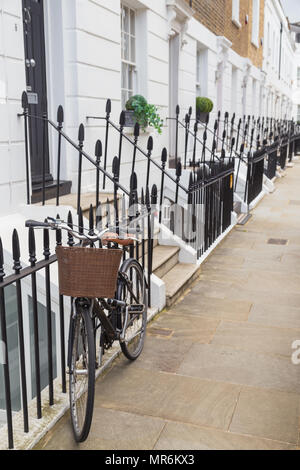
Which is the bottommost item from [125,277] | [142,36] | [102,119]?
[125,277]

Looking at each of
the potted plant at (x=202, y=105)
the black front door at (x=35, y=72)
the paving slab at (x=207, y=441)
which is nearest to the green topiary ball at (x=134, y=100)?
the black front door at (x=35, y=72)

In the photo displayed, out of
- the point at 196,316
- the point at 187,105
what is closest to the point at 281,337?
the point at 196,316

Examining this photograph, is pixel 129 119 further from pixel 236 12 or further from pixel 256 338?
pixel 236 12

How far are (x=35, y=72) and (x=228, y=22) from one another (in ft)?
32.5

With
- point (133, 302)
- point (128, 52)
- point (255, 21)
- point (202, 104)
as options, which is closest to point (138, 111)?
point (128, 52)

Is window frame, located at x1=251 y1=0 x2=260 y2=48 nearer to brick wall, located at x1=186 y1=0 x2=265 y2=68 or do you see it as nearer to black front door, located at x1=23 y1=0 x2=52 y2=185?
brick wall, located at x1=186 y1=0 x2=265 y2=68

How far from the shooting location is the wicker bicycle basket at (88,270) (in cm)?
260

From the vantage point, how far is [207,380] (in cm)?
347

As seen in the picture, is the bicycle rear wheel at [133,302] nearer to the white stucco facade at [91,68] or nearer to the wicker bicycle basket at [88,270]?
the wicker bicycle basket at [88,270]

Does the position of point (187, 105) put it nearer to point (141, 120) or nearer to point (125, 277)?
point (141, 120)

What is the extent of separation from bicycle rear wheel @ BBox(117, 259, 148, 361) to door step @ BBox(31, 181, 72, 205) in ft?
6.05
